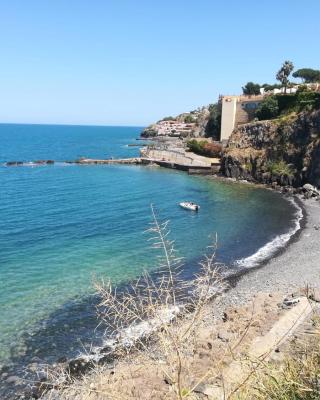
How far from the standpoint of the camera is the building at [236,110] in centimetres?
9438

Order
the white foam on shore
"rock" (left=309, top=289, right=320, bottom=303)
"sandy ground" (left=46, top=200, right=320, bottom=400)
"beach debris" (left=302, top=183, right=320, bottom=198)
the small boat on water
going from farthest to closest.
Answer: "beach debris" (left=302, top=183, right=320, bottom=198), the small boat on water, the white foam on shore, "rock" (left=309, top=289, right=320, bottom=303), "sandy ground" (left=46, top=200, right=320, bottom=400)

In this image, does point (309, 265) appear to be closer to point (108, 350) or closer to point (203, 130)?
point (108, 350)

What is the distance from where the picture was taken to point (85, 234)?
1636 inches

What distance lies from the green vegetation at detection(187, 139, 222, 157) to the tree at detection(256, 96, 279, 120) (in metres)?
12.2

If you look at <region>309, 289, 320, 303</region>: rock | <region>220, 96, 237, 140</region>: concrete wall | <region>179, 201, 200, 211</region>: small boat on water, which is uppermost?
<region>220, 96, 237, 140</region>: concrete wall

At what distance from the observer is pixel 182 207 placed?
5412 centimetres

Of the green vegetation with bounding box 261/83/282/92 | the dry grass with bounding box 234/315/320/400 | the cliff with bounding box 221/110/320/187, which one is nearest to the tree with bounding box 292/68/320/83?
the green vegetation with bounding box 261/83/282/92

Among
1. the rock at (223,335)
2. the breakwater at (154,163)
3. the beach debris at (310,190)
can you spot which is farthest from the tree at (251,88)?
the rock at (223,335)

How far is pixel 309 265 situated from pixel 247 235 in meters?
9.76

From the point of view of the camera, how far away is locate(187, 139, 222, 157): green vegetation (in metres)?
95.5

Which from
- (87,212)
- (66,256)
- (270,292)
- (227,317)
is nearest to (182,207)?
(87,212)

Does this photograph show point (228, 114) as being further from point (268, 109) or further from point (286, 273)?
point (286, 273)

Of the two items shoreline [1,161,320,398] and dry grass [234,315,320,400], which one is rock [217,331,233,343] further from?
dry grass [234,315,320,400]

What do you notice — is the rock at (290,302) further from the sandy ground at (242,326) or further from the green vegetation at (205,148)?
the green vegetation at (205,148)
